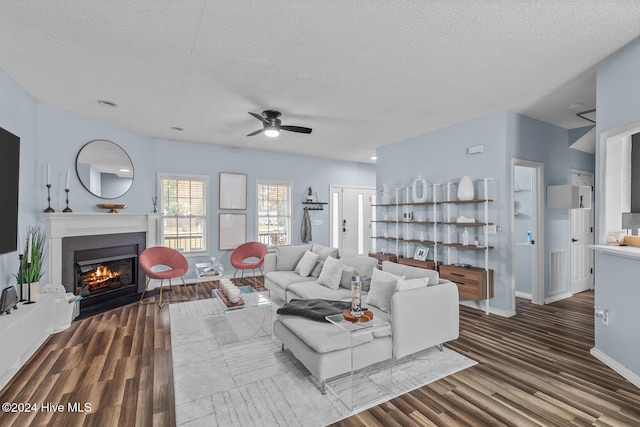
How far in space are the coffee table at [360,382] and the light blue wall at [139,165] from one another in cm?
341

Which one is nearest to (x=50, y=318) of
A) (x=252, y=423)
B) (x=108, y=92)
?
(x=108, y=92)

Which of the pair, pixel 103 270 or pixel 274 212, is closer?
pixel 103 270

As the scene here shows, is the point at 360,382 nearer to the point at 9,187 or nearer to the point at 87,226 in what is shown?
the point at 9,187

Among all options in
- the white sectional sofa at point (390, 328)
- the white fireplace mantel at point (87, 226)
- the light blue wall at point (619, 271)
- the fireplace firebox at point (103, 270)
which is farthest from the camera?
the fireplace firebox at point (103, 270)

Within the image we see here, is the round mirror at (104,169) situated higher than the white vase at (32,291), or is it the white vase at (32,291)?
the round mirror at (104,169)

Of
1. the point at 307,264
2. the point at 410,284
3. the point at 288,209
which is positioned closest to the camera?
the point at 410,284

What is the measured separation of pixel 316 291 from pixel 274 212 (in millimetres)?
3570

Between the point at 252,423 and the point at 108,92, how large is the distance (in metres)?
3.82

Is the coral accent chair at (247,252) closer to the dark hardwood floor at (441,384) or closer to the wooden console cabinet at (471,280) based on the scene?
the dark hardwood floor at (441,384)

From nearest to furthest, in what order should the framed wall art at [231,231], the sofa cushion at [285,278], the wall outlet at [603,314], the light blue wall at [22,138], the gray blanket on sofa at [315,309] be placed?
the gray blanket on sofa at [315,309], the wall outlet at [603,314], the light blue wall at [22,138], the sofa cushion at [285,278], the framed wall art at [231,231]

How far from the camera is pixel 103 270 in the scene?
4781 millimetres

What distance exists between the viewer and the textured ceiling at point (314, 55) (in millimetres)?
2119

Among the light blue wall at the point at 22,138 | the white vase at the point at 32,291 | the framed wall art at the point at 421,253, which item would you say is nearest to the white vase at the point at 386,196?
the framed wall art at the point at 421,253

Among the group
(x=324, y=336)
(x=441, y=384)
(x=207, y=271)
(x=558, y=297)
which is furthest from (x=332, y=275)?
(x=558, y=297)
